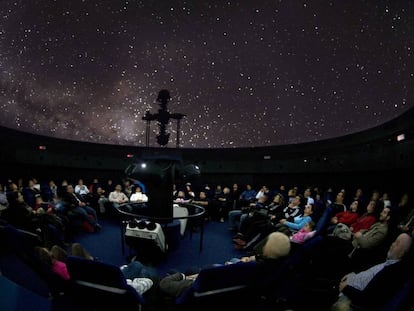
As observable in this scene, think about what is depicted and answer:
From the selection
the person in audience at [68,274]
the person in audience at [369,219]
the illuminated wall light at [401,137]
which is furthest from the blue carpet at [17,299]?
the illuminated wall light at [401,137]

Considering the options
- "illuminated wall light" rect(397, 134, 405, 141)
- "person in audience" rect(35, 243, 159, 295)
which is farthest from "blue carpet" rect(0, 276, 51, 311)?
"illuminated wall light" rect(397, 134, 405, 141)

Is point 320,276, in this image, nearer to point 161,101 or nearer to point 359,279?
point 359,279

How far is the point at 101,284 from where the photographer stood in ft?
6.00

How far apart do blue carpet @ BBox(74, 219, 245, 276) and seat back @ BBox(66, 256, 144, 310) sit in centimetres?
200

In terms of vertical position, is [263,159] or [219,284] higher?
[263,159]

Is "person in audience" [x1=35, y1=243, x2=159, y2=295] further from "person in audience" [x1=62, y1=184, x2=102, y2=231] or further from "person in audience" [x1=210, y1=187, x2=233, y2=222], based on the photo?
"person in audience" [x1=210, y1=187, x2=233, y2=222]

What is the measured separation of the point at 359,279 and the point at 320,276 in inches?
29.2

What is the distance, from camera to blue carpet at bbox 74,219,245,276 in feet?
14.3

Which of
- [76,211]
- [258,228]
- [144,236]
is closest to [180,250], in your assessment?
[144,236]

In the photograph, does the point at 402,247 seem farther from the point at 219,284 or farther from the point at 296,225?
the point at 296,225

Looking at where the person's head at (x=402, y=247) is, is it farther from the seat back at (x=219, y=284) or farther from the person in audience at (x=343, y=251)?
the seat back at (x=219, y=284)

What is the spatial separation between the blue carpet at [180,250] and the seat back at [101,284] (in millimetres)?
2002

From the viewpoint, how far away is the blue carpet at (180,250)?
4.37 m

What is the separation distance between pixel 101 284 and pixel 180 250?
3408mm
